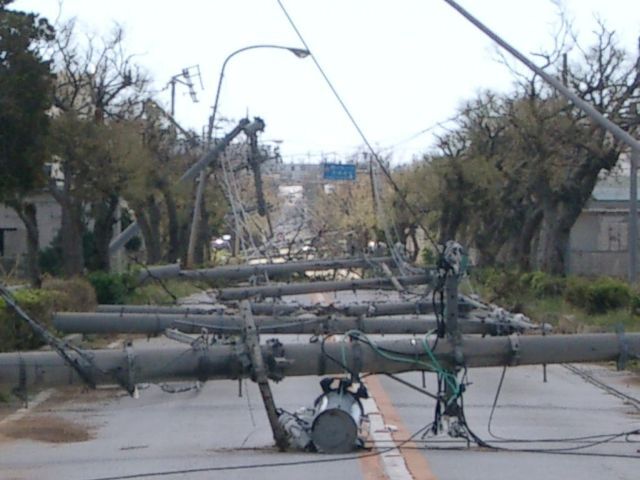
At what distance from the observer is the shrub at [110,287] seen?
31.9 meters

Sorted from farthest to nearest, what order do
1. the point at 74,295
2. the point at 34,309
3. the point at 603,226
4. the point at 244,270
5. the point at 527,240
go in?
1. the point at 603,226
2. the point at 527,240
3. the point at 244,270
4. the point at 74,295
5. the point at 34,309

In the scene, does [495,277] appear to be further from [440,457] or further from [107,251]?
[440,457]

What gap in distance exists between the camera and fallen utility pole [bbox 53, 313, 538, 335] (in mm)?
17922

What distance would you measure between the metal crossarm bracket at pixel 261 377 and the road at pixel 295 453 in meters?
→ 0.19

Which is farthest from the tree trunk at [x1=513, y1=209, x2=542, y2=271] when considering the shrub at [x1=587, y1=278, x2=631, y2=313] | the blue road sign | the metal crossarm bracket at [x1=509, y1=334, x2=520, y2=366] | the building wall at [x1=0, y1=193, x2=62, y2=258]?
the metal crossarm bracket at [x1=509, y1=334, x2=520, y2=366]

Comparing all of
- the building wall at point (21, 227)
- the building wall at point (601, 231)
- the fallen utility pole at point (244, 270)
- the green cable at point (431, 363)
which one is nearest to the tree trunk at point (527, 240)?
the fallen utility pole at point (244, 270)

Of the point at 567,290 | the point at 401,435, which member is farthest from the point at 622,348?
the point at 567,290

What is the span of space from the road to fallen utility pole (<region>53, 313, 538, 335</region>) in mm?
1001

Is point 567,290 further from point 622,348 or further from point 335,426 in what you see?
point 335,426

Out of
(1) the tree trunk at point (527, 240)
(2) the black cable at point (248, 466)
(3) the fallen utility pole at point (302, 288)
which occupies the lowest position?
(2) the black cable at point (248, 466)

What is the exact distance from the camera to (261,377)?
13.3 meters

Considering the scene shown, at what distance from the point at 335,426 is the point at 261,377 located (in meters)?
0.96

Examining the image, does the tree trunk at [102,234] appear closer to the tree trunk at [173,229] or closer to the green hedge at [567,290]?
the green hedge at [567,290]

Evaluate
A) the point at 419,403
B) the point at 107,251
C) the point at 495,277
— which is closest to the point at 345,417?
the point at 419,403
